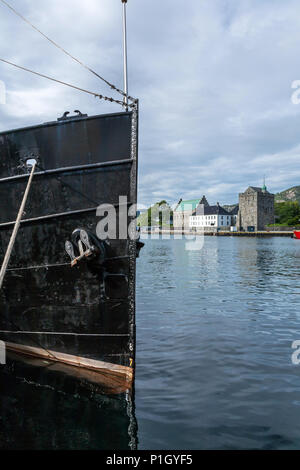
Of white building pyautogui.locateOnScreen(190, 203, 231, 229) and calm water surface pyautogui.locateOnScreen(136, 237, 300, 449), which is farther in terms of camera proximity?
white building pyautogui.locateOnScreen(190, 203, 231, 229)

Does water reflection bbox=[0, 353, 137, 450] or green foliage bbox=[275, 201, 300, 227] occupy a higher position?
green foliage bbox=[275, 201, 300, 227]

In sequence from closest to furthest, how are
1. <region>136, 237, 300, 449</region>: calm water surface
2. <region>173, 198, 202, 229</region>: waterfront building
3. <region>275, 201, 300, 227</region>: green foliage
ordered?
<region>136, 237, 300, 449</region>: calm water surface → <region>275, 201, 300, 227</region>: green foliage → <region>173, 198, 202, 229</region>: waterfront building

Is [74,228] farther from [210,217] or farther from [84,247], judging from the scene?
[210,217]

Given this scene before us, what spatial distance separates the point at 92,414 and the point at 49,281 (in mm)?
2481

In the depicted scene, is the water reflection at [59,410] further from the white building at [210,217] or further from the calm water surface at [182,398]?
the white building at [210,217]

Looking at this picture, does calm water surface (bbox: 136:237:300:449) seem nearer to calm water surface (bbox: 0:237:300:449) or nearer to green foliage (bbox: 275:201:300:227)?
calm water surface (bbox: 0:237:300:449)

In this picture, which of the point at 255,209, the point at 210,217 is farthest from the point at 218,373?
the point at 210,217

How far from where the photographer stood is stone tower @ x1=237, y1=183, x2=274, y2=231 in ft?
401

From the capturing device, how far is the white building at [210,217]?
136500 mm

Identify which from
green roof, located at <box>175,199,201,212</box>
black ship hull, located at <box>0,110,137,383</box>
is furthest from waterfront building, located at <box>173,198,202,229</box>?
black ship hull, located at <box>0,110,137,383</box>

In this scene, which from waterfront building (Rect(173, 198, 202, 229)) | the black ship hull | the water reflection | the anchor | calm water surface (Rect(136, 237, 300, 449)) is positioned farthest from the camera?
waterfront building (Rect(173, 198, 202, 229))

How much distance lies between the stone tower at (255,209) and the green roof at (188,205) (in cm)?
2548

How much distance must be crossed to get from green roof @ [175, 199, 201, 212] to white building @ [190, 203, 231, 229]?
12.9 ft
